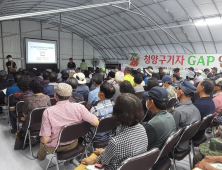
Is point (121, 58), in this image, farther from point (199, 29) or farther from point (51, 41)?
point (199, 29)

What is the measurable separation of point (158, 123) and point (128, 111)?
51 centimetres

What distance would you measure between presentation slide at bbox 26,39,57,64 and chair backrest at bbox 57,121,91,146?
12157 mm

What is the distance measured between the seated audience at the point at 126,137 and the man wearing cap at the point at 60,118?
79cm

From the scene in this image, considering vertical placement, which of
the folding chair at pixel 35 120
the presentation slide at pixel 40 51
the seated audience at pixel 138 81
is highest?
the presentation slide at pixel 40 51

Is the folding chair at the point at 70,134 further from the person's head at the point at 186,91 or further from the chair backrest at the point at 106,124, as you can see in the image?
the person's head at the point at 186,91

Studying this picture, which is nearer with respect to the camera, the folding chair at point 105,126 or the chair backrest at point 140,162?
the chair backrest at point 140,162

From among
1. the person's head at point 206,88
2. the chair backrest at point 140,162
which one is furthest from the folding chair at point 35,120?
the person's head at point 206,88

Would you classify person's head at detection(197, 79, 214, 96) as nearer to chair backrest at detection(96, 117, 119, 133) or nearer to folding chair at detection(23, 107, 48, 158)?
chair backrest at detection(96, 117, 119, 133)

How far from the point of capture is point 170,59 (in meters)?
11.2

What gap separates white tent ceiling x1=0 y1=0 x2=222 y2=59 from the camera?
8.68 metres

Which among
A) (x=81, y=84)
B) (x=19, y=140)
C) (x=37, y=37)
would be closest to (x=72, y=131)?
(x=19, y=140)

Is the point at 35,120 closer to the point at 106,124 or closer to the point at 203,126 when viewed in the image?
the point at 106,124

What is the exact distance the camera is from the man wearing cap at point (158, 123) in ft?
5.37

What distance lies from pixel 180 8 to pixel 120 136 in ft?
29.8
